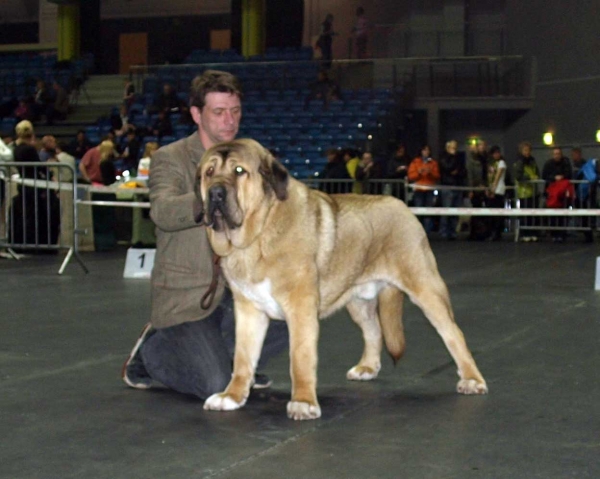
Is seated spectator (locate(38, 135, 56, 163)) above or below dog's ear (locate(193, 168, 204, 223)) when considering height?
above

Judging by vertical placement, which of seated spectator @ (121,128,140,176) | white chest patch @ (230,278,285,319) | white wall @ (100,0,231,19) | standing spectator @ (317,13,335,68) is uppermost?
white wall @ (100,0,231,19)

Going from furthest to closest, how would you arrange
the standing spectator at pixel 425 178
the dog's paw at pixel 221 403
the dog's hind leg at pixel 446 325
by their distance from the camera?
the standing spectator at pixel 425 178, the dog's hind leg at pixel 446 325, the dog's paw at pixel 221 403

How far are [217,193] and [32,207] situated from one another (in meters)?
9.24

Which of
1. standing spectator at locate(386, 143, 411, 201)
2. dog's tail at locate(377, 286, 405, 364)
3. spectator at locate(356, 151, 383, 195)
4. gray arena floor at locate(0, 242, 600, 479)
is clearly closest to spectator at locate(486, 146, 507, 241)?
standing spectator at locate(386, 143, 411, 201)

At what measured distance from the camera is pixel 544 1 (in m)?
23.1

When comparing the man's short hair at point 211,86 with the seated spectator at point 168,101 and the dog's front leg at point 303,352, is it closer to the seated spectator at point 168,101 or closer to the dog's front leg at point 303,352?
the dog's front leg at point 303,352

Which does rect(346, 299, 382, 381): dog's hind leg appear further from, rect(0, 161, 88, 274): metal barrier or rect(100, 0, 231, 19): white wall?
rect(100, 0, 231, 19): white wall

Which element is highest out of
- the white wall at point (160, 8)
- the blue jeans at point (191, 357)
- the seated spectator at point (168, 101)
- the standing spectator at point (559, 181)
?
the white wall at point (160, 8)

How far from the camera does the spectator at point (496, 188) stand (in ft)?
56.4

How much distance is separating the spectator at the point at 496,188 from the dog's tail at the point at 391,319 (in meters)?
12.8

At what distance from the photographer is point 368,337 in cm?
481

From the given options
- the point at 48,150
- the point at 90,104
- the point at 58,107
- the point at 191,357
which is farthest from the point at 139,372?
the point at 90,104

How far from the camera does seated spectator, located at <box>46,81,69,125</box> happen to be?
81.3 feet

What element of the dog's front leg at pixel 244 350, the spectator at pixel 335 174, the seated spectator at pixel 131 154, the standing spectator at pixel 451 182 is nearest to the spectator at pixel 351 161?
the spectator at pixel 335 174
